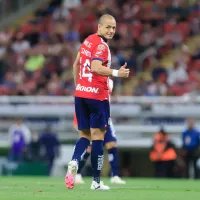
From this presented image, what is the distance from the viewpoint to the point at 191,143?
938 inches

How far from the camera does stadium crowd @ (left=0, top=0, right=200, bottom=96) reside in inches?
1025

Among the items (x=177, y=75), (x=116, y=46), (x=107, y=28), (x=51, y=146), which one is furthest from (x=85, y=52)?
(x=116, y=46)

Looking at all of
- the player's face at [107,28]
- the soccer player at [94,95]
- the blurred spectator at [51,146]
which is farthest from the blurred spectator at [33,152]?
the player's face at [107,28]

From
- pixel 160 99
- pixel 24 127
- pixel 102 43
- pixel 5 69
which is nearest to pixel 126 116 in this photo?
pixel 160 99

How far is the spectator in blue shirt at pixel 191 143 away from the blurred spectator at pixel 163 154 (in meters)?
0.40

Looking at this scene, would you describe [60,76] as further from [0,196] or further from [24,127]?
[0,196]

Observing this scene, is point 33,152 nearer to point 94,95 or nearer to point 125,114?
point 125,114

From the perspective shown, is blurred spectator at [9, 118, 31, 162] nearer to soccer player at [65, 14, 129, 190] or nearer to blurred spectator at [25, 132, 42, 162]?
blurred spectator at [25, 132, 42, 162]

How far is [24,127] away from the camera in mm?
26234

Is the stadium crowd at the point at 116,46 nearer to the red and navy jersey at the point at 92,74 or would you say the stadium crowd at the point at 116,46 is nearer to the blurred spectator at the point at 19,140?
the blurred spectator at the point at 19,140

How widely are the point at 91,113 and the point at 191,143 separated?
1241cm

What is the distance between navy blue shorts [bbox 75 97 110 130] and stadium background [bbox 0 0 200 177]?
13.2 metres

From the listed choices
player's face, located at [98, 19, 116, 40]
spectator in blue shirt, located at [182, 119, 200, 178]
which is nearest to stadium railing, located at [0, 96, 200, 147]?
spectator in blue shirt, located at [182, 119, 200, 178]

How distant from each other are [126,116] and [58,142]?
2.22 meters
